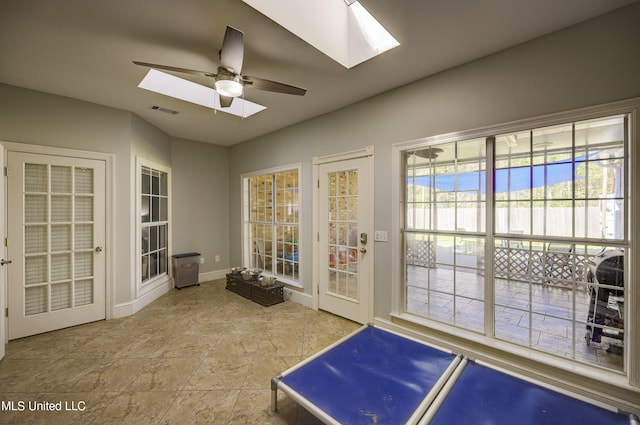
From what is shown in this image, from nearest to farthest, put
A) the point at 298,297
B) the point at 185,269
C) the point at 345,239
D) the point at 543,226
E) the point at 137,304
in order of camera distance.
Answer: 1. the point at 543,226
2. the point at 345,239
3. the point at 137,304
4. the point at 298,297
5. the point at 185,269

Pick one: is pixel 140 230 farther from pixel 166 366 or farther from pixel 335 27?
pixel 335 27

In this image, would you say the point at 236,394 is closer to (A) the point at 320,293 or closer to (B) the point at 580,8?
(A) the point at 320,293

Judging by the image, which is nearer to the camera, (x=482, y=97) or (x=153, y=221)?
(x=482, y=97)

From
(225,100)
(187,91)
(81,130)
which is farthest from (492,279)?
(81,130)

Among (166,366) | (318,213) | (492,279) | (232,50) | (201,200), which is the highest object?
(232,50)

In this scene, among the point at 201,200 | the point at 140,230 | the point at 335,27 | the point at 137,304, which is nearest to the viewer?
the point at 335,27

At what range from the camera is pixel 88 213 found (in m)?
3.26

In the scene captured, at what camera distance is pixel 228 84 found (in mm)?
1997

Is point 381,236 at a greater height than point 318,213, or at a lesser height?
lesser

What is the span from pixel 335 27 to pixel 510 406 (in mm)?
2978

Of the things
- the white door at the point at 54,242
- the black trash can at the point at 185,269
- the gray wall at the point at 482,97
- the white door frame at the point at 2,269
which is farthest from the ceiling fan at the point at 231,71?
the black trash can at the point at 185,269

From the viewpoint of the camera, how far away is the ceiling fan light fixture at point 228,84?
78.1 inches

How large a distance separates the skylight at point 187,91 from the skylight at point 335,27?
1.36m

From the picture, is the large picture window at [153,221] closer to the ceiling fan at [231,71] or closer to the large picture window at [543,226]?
the ceiling fan at [231,71]
